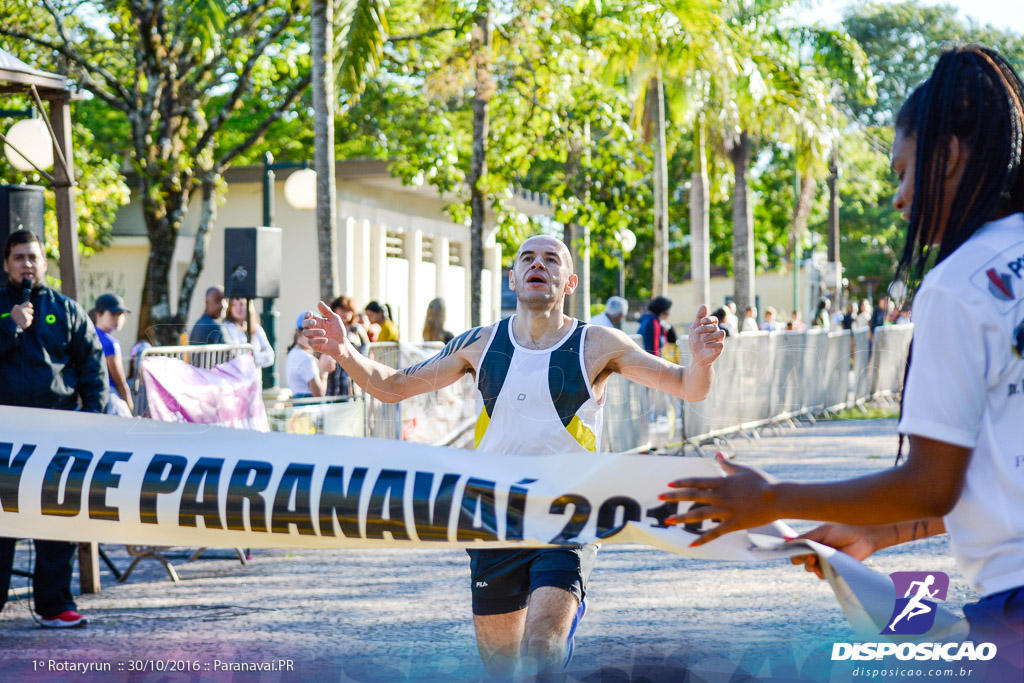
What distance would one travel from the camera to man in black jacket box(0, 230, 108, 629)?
19.9 ft

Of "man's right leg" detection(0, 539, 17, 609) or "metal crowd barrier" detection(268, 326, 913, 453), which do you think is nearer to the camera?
"man's right leg" detection(0, 539, 17, 609)

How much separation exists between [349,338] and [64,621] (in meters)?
5.47

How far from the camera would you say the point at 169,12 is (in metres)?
19.0

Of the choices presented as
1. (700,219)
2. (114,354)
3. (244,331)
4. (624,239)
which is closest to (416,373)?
(114,354)

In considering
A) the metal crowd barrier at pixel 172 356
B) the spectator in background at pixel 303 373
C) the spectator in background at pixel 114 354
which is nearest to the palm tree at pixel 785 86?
the spectator in background at pixel 303 373

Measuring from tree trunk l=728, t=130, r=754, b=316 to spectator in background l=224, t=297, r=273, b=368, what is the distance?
19333 mm

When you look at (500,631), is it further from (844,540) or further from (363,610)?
(363,610)

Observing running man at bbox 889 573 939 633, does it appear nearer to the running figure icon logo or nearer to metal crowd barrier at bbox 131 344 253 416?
the running figure icon logo

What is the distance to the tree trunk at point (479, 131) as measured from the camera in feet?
50.1

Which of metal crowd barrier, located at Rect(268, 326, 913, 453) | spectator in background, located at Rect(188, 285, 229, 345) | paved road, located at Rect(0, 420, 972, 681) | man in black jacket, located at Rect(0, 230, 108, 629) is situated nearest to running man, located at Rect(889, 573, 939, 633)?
paved road, located at Rect(0, 420, 972, 681)

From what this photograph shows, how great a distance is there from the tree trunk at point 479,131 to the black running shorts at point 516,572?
39.2ft

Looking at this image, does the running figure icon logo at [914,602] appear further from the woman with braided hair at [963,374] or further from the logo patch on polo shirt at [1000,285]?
the logo patch on polo shirt at [1000,285]

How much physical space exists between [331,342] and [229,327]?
596 cm

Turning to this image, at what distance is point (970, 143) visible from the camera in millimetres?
1813
